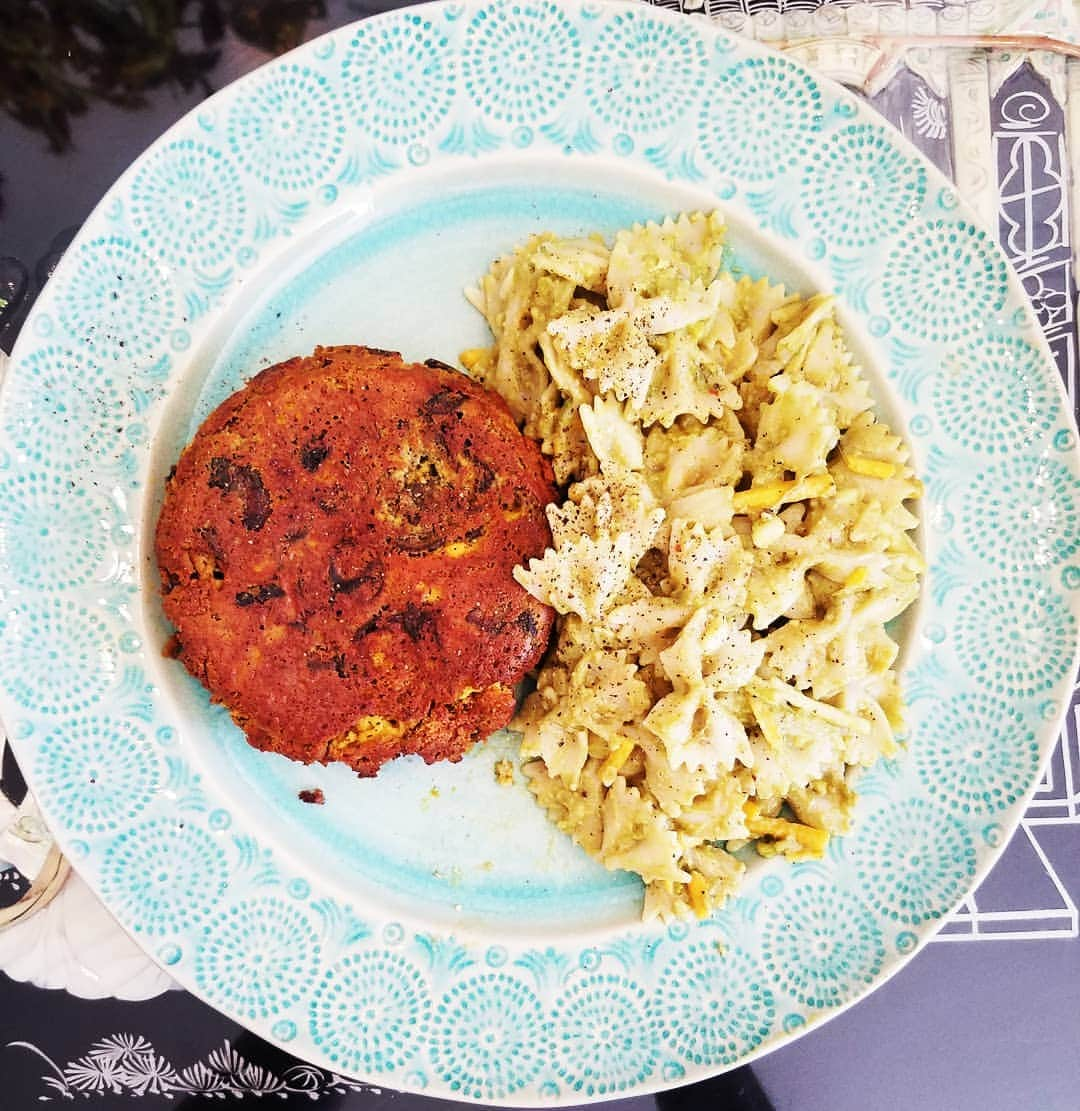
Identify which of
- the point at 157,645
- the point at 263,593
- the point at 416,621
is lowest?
the point at 157,645

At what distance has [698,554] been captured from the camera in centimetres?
243

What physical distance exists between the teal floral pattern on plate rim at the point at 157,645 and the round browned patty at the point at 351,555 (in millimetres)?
422

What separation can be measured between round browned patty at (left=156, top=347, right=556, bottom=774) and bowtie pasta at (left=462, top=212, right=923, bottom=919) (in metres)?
0.19

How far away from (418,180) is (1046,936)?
3.37 metres

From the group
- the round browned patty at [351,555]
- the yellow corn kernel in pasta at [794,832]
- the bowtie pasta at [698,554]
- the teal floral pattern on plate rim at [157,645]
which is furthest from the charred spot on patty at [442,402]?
the yellow corn kernel in pasta at [794,832]

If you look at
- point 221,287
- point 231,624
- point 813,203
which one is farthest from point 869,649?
point 221,287

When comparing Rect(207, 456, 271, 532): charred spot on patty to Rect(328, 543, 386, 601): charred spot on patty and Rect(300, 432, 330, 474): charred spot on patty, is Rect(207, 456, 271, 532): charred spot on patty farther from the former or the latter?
Rect(328, 543, 386, 601): charred spot on patty

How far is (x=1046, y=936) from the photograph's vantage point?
318 centimetres

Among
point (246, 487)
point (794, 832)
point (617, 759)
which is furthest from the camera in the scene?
point (794, 832)

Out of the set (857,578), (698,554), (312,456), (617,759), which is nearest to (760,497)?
(698,554)

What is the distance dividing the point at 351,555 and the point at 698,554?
94 centimetres

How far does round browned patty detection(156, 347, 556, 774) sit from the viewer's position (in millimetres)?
2381

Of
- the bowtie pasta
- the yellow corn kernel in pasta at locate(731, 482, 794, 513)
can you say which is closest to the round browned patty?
the bowtie pasta

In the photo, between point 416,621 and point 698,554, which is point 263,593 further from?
point 698,554
